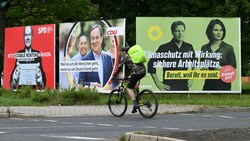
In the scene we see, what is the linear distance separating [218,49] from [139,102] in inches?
282

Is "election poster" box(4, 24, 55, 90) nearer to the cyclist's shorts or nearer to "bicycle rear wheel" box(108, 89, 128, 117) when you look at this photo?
"bicycle rear wheel" box(108, 89, 128, 117)

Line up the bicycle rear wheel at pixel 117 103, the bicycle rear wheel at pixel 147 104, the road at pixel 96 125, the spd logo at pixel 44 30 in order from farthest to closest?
the spd logo at pixel 44 30, the bicycle rear wheel at pixel 117 103, the bicycle rear wheel at pixel 147 104, the road at pixel 96 125

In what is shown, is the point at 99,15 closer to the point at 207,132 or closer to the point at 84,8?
the point at 84,8

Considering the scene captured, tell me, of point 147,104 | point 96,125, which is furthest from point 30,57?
point 96,125

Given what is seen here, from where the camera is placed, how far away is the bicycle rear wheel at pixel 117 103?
1488 cm

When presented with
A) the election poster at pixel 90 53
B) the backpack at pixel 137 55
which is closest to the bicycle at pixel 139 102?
the backpack at pixel 137 55

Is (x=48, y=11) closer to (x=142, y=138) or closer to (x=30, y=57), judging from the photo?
(x=30, y=57)

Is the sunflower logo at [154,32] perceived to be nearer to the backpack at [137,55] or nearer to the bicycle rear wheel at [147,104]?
the backpack at [137,55]

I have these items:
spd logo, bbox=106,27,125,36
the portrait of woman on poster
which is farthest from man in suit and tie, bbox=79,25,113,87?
the portrait of woman on poster

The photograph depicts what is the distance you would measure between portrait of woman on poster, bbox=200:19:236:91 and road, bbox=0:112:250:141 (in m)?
5.31

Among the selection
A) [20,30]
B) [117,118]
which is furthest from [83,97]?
[20,30]

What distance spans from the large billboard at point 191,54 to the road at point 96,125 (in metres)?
5.04

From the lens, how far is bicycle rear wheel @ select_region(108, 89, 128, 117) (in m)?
14.9

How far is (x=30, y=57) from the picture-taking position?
76.9ft
